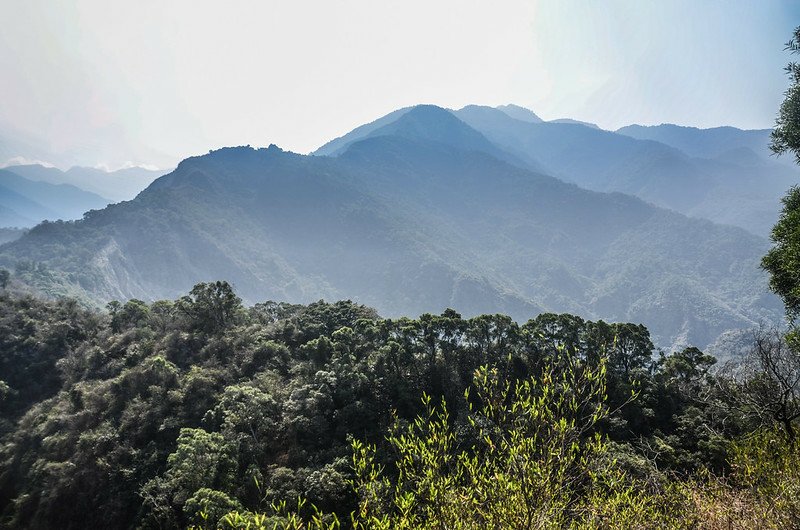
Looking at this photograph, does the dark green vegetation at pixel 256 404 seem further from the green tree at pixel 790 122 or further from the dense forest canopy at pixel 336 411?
the green tree at pixel 790 122

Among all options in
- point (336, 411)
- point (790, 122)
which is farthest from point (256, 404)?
point (790, 122)

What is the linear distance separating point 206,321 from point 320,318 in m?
13.5

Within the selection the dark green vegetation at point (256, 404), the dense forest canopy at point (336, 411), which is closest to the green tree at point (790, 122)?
the dense forest canopy at point (336, 411)

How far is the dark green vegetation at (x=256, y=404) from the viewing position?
2514 cm

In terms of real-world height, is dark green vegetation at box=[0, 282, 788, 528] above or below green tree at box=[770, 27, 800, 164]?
below

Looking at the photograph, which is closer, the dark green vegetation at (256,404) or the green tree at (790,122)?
the green tree at (790,122)

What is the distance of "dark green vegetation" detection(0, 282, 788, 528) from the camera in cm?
2514

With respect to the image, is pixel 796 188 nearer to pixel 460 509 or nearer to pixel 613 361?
pixel 460 509

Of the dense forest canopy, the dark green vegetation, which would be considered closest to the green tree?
the dense forest canopy

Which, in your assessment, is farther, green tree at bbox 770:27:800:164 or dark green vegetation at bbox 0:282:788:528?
Answer: dark green vegetation at bbox 0:282:788:528

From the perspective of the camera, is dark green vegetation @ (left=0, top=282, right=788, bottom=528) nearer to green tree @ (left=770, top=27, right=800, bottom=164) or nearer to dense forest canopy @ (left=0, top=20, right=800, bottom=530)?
dense forest canopy @ (left=0, top=20, right=800, bottom=530)

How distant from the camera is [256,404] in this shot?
98.9ft

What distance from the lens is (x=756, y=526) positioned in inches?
307

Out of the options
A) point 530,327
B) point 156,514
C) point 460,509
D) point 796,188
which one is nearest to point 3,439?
point 156,514
